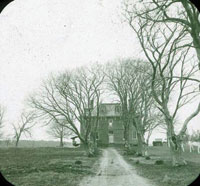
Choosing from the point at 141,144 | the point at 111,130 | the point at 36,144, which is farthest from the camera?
the point at 36,144

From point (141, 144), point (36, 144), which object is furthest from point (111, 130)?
point (141, 144)

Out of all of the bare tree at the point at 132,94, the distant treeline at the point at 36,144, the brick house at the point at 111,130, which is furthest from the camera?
the distant treeline at the point at 36,144

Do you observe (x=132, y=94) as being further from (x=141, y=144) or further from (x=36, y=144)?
(x=36, y=144)

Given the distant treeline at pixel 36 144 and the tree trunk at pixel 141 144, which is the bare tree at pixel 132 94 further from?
the distant treeline at pixel 36 144

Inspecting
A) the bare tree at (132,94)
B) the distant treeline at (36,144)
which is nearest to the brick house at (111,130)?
the distant treeline at (36,144)

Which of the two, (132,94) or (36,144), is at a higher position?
(132,94)

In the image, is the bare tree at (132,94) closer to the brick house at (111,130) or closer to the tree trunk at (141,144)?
the tree trunk at (141,144)

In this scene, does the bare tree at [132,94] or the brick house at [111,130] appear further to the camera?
the brick house at [111,130]

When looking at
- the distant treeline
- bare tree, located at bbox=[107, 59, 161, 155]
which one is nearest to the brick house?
the distant treeline

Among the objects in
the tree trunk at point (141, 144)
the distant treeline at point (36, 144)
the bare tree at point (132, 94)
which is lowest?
the distant treeline at point (36, 144)

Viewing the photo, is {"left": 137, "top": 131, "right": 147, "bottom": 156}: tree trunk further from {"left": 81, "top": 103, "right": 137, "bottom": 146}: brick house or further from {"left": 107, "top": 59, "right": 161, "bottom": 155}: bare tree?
{"left": 81, "top": 103, "right": 137, "bottom": 146}: brick house

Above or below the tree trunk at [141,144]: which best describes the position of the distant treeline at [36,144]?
below

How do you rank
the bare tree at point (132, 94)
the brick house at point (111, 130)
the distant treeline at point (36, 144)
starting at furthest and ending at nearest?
the distant treeline at point (36, 144)
the brick house at point (111, 130)
the bare tree at point (132, 94)
